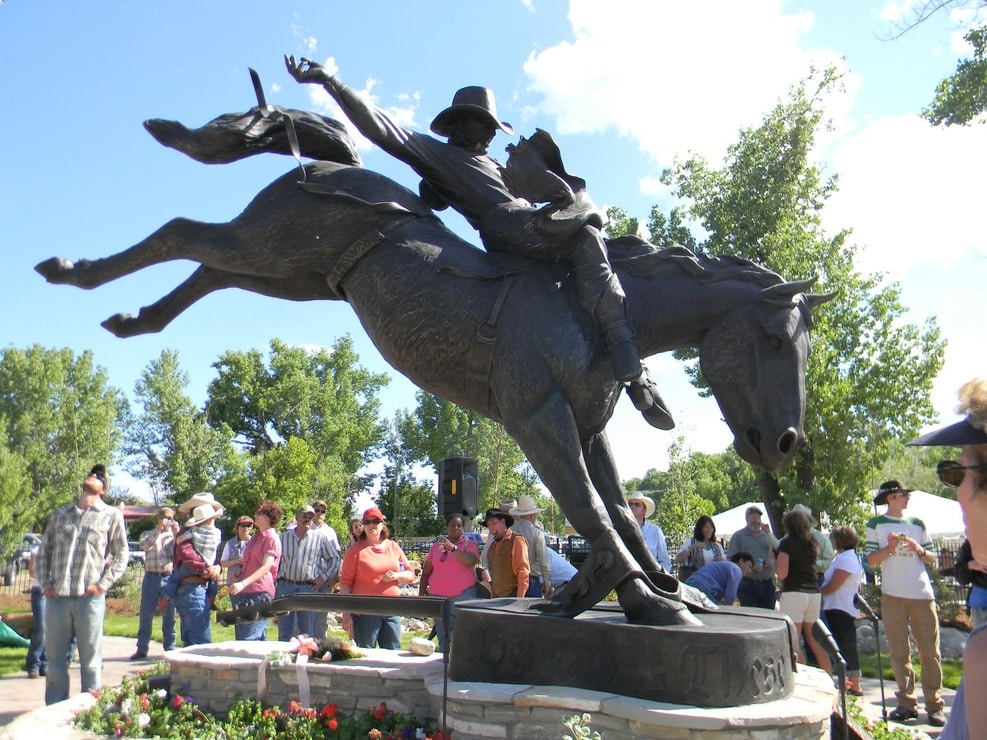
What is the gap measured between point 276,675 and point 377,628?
9.57ft

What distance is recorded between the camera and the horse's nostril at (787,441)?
362 centimetres

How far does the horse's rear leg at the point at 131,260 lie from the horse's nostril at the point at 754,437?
2.99 meters

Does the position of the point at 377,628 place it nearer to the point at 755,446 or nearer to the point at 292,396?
the point at 755,446

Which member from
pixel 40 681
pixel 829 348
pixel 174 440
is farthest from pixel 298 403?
pixel 40 681

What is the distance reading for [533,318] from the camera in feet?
12.5

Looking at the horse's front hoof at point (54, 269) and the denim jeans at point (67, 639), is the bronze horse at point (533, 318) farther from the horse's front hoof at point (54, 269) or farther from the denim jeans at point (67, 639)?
the denim jeans at point (67, 639)

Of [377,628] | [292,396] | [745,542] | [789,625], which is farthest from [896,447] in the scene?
[292,396]

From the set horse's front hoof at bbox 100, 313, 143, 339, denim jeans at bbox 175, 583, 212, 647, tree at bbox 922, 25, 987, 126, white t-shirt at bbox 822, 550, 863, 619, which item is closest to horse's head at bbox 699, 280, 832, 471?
horse's front hoof at bbox 100, 313, 143, 339

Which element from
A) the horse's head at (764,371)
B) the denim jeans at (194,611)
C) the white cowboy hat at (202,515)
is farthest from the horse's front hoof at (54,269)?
the denim jeans at (194,611)

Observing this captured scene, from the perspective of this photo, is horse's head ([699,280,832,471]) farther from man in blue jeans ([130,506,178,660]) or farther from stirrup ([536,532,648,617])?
man in blue jeans ([130,506,178,660])

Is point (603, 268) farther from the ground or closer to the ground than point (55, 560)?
farther from the ground

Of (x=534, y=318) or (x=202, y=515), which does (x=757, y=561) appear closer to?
(x=534, y=318)

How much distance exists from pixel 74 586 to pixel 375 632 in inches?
104

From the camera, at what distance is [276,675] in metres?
4.67
